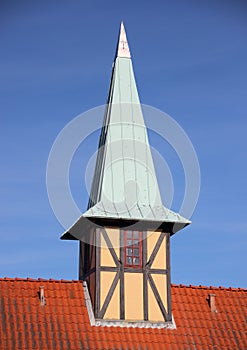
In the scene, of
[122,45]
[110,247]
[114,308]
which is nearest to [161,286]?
[114,308]

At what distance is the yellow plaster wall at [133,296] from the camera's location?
2120 cm

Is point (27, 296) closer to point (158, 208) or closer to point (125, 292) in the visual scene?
point (125, 292)

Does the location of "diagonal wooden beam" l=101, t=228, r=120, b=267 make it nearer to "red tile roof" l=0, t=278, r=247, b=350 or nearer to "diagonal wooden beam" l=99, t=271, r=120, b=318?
"diagonal wooden beam" l=99, t=271, r=120, b=318

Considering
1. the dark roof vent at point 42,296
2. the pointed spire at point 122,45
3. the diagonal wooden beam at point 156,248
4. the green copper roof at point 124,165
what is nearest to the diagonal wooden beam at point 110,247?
the green copper roof at point 124,165

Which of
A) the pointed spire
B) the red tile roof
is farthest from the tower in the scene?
the pointed spire

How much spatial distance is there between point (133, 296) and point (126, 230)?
1870 millimetres

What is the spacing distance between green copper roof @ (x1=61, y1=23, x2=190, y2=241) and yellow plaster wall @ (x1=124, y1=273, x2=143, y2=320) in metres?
1.69

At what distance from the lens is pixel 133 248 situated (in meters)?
21.8

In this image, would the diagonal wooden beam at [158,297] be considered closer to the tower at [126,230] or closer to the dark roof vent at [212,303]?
the tower at [126,230]

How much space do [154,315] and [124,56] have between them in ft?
26.6

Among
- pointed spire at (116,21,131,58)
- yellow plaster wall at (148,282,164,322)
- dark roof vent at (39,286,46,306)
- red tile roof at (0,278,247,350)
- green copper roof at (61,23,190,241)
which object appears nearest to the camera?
red tile roof at (0,278,247,350)

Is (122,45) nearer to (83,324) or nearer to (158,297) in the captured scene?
(158,297)

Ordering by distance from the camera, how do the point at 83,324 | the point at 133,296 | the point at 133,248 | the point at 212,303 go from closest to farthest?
the point at 83,324 → the point at 133,296 → the point at 133,248 → the point at 212,303

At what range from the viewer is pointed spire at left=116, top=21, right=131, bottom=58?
78.9ft
